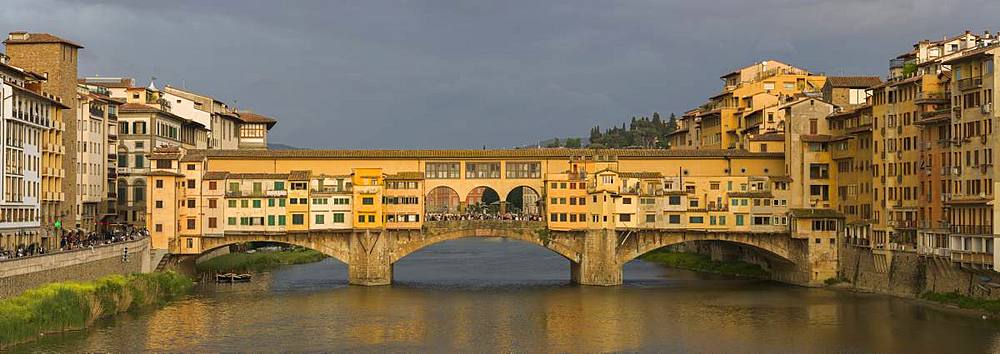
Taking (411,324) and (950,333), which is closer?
(950,333)

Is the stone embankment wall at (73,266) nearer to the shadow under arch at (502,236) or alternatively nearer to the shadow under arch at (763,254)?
the shadow under arch at (502,236)

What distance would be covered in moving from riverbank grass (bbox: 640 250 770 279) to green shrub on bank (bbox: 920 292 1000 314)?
18.3 meters

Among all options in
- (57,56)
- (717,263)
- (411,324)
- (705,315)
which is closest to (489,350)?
(411,324)

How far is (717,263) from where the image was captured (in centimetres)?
8356

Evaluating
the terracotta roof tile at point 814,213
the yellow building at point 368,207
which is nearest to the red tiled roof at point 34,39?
the yellow building at point 368,207

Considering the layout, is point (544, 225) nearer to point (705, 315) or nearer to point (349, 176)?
point (349, 176)

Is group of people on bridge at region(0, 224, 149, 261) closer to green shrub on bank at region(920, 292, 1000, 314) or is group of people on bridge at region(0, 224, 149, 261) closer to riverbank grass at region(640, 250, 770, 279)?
riverbank grass at region(640, 250, 770, 279)

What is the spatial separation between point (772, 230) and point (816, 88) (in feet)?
75.6

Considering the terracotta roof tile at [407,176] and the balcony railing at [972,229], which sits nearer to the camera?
the balcony railing at [972,229]

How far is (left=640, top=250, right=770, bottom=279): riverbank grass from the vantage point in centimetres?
7731

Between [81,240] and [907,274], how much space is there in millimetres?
40410

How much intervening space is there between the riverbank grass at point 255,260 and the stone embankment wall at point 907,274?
3788cm

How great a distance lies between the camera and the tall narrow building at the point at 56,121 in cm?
6066

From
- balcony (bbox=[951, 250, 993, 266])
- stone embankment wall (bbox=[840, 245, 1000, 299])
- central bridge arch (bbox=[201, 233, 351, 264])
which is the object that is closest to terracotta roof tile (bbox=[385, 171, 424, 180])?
central bridge arch (bbox=[201, 233, 351, 264])
